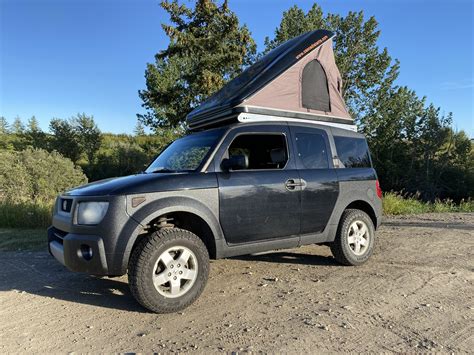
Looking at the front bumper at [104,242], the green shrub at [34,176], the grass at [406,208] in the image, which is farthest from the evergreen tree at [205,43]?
the front bumper at [104,242]

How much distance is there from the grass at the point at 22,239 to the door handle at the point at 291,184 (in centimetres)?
488

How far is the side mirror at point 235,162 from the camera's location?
14.4 ft

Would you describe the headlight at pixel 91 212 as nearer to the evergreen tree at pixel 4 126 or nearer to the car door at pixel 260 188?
the car door at pixel 260 188

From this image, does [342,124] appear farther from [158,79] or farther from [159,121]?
[159,121]

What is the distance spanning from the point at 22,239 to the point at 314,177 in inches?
237

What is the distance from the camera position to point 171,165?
16.5 feet

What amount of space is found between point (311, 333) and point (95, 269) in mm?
2164

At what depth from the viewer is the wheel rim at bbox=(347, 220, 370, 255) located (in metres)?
5.63

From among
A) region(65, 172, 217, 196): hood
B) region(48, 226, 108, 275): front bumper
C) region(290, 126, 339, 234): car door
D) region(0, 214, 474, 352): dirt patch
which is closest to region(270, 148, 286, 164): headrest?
region(290, 126, 339, 234): car door

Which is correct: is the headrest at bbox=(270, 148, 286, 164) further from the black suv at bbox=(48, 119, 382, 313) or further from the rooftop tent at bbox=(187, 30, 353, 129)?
the rooftop tent at bbox=(187, 30, 353, 129)

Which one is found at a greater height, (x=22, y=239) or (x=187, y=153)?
(x=187, y=153)

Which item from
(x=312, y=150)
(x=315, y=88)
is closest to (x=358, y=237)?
(x=312, y=150)

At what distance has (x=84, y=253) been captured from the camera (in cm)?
393

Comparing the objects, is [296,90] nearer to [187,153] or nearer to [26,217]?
[187,153]
